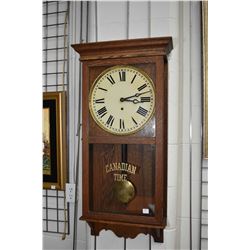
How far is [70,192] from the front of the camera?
161 centimetres

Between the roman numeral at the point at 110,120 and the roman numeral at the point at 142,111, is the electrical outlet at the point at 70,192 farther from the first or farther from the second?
the roman numeral at the point at 142,111

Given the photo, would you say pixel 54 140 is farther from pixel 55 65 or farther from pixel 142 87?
pixel 142 87

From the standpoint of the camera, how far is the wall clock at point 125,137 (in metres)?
1.21

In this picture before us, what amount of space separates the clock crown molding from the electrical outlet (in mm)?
771

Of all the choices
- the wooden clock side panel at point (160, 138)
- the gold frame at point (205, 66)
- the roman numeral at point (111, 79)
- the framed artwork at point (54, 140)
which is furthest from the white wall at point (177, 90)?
the framed artwork at point (54, 140)

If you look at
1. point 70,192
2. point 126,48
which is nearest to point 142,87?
point 126,48

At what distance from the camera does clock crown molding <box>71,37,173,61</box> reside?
3.81ft

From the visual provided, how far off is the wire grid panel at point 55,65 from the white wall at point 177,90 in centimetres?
26

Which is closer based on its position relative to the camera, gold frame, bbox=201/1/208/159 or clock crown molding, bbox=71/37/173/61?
clock crown molding, bbox=71/37/173/61

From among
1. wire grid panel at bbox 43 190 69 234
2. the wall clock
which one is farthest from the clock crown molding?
wire grid panel at bbox 43 190 69 234

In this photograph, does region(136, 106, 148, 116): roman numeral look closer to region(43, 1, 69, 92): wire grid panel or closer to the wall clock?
the wall clock
